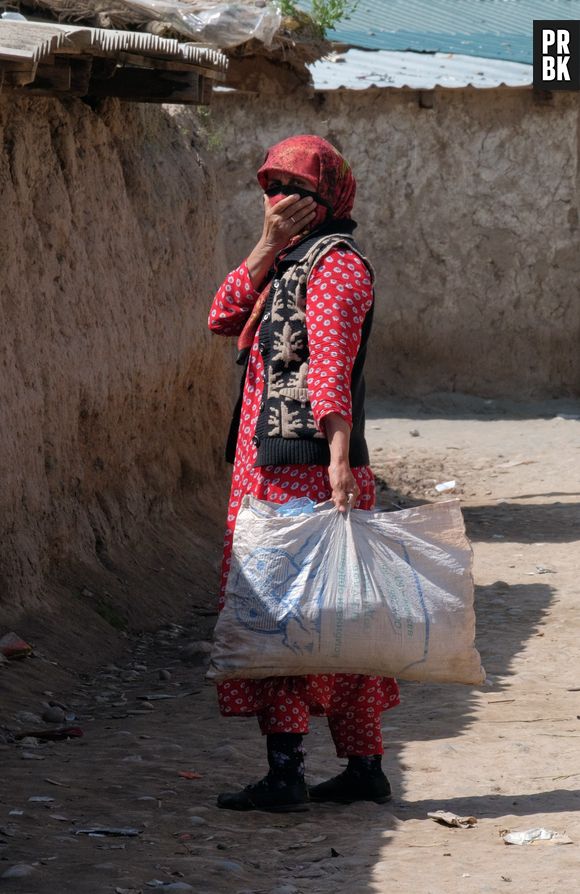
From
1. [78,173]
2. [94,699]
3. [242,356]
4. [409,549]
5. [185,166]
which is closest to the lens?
[409,549]

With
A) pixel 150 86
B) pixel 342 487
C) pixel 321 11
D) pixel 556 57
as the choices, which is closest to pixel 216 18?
pixel 150 86

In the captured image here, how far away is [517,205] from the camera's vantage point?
41.9 ft

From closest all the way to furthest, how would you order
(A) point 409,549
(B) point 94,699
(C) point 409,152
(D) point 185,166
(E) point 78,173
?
(A) point 409,549
(B) point 94,699
(E) point 78,173
(D) point 185,166
(C) point 409,152

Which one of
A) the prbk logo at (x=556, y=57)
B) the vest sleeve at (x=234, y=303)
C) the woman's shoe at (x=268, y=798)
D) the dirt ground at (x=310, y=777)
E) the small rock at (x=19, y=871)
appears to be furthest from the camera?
the prbk logo at (x=556, y=57)

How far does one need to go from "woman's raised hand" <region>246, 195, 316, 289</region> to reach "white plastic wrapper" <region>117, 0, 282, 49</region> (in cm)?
233

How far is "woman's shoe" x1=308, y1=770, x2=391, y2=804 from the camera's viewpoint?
12.0ft

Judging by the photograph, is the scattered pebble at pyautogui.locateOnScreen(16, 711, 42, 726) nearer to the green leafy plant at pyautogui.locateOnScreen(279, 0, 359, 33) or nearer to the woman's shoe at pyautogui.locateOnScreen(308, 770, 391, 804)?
the woman's shoe at pyautogui.locateOnScreen(308, 770, 391, 804)

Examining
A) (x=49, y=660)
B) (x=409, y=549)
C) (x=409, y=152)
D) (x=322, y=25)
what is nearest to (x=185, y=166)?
(x=322, y=25)

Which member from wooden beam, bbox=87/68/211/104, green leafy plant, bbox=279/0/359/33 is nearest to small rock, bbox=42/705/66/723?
wooden beam, bbox=87/68/211/104

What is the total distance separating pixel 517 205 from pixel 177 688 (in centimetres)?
873

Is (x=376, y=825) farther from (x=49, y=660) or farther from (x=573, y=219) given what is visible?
(x=573, y=219)

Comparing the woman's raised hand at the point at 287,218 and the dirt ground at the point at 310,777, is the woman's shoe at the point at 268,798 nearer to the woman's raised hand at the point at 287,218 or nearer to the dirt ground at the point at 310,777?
the dirt ground at the point at 310,777

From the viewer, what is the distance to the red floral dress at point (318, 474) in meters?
3.41

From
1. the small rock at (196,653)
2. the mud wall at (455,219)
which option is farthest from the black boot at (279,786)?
the mud wall at (455,219)
